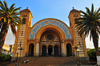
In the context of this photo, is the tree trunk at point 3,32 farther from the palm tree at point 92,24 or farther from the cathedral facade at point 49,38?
the palm tree at point 92,24

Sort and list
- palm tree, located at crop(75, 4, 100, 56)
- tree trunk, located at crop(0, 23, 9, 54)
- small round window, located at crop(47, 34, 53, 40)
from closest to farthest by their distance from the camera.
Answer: tree trunk, located at crop(0, 23, 9, 54) → palm tree, located at crop(75, 4, 100, 56) → small round window, located at crop(47, 34, 53, 40)

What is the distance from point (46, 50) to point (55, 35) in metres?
6.01

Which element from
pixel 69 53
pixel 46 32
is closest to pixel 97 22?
pixel 69 53

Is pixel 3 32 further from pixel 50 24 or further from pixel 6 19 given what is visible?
pixel 50 24

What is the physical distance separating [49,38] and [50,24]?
5071 mm

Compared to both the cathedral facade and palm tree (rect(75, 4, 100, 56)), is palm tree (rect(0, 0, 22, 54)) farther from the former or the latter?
palm tree (rect(75, 4, 100, 56))

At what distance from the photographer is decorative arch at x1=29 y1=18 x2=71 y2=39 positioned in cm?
2738

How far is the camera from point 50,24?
28.4 metres

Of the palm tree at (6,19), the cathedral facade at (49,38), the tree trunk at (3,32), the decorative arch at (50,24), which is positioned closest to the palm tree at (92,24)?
the cathedral facade at (49,38)

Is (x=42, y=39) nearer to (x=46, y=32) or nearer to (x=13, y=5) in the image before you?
(x=46, y=32)

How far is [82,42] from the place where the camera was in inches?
1020

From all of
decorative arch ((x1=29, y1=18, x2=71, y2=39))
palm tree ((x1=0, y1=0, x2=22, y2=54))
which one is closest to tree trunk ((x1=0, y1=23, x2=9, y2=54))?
palm tree ((x1=0, y1=0, x2=22, y2=54))

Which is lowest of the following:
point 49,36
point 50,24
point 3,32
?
point 3,32

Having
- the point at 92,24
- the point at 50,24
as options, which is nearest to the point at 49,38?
the point at 50,24
